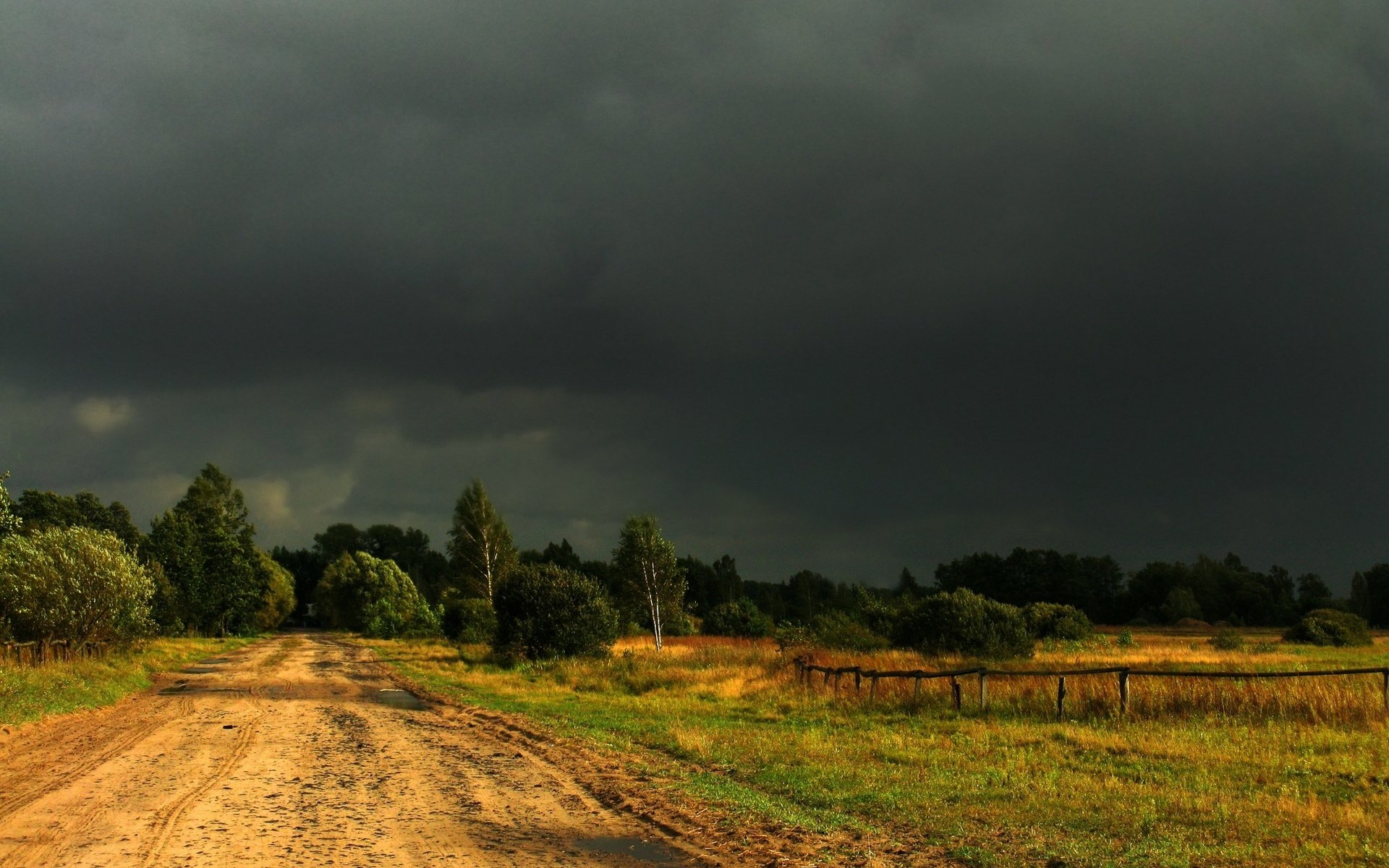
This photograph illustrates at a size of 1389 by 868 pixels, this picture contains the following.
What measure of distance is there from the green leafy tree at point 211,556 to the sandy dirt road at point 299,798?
63.2 meters

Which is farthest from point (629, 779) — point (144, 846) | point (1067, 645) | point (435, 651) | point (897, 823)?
point (435, 651)

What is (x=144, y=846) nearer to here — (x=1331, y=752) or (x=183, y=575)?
(x=1331, y=752)

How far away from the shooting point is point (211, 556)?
3290 inches

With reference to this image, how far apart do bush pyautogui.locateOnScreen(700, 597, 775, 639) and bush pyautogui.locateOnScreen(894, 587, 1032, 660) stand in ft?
97.4

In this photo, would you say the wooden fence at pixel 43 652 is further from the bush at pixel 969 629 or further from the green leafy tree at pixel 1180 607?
the green leafy tree at pixel 1180 607

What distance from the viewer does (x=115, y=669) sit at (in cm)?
3700

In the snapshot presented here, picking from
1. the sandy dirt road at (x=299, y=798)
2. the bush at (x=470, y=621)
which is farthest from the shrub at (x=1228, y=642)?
the sandy dirt road at (x=299, y=798)

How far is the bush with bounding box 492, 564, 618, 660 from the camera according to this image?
43.0 m

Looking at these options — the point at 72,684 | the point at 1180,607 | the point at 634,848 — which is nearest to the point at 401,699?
the point at 72,684

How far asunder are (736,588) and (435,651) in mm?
96344

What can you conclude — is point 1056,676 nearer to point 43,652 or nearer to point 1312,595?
point 43,652

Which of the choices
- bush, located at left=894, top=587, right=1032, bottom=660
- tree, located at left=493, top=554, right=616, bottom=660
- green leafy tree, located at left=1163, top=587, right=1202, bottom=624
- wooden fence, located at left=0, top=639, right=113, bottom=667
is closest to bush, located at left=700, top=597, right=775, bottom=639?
tree, located at left=493, top=554, right=616, bottom=660

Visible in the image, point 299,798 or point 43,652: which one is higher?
point 299,798

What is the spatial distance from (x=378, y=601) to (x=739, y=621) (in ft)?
142
